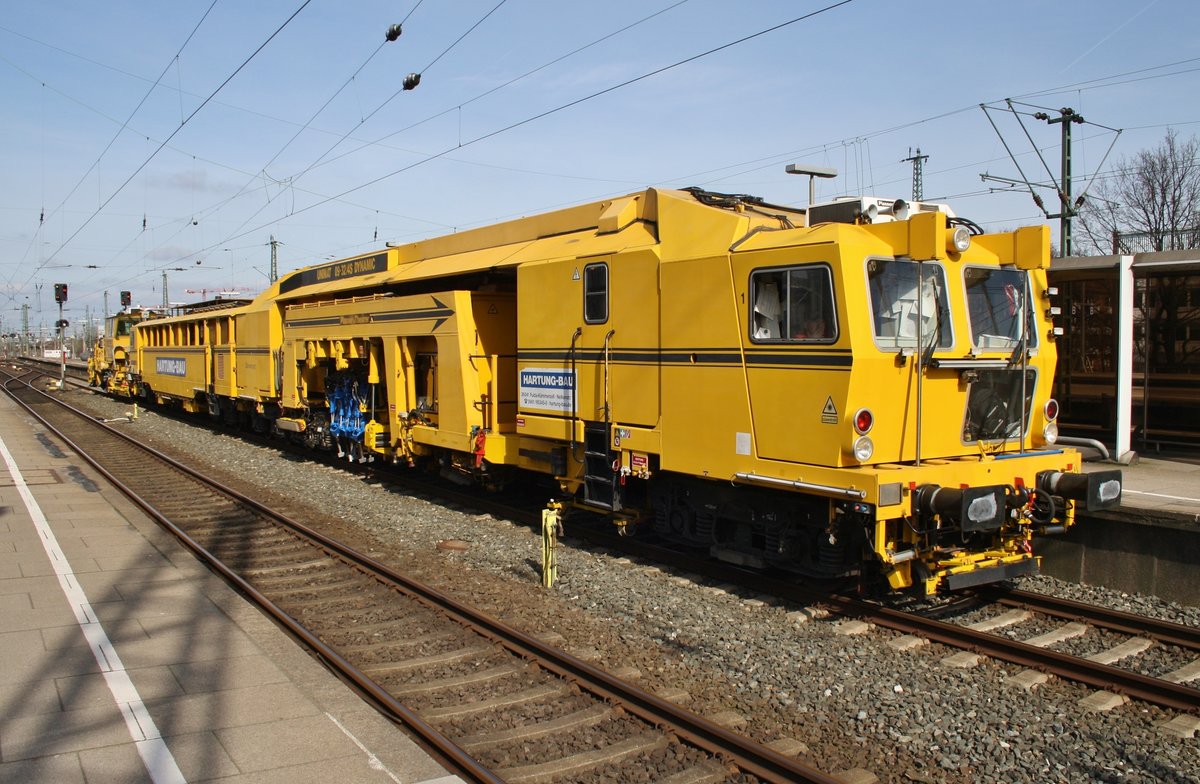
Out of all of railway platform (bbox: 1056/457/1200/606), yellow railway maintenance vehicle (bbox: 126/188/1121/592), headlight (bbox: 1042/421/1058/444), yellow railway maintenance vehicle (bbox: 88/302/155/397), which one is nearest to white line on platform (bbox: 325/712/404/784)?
yellow railway maintenance vehicle (bbox: 126/188/1121/592)

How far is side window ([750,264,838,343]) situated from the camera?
22.2 feet

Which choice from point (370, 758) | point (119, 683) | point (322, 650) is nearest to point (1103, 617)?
point (370, 758)

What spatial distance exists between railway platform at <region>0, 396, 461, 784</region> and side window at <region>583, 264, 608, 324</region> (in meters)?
4.23

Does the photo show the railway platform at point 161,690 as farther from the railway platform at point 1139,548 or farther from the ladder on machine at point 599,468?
the railway platform at point 1139,548

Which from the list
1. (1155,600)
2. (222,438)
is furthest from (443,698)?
(222,438)

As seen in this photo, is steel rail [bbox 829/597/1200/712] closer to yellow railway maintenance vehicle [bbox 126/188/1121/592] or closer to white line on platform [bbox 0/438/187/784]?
yellow railway maintenance vehicle [bbox 126/188/1121/592]

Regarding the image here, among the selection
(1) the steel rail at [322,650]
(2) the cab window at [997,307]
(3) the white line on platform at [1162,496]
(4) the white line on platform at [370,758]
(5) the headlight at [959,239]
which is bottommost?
(4) the white line on platform at [370,758]

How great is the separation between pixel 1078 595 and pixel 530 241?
7066 mm

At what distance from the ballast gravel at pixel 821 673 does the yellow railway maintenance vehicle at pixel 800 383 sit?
754 millimetres

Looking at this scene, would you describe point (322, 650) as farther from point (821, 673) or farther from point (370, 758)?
point (821, 673)

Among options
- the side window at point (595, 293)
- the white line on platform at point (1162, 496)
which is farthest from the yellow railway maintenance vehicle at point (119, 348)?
the white line on platform at point (1162, 496)

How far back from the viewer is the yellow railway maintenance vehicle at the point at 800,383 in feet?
22.2

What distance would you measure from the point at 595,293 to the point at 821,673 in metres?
4.50

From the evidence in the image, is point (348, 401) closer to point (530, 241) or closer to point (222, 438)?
point (530, 241)
